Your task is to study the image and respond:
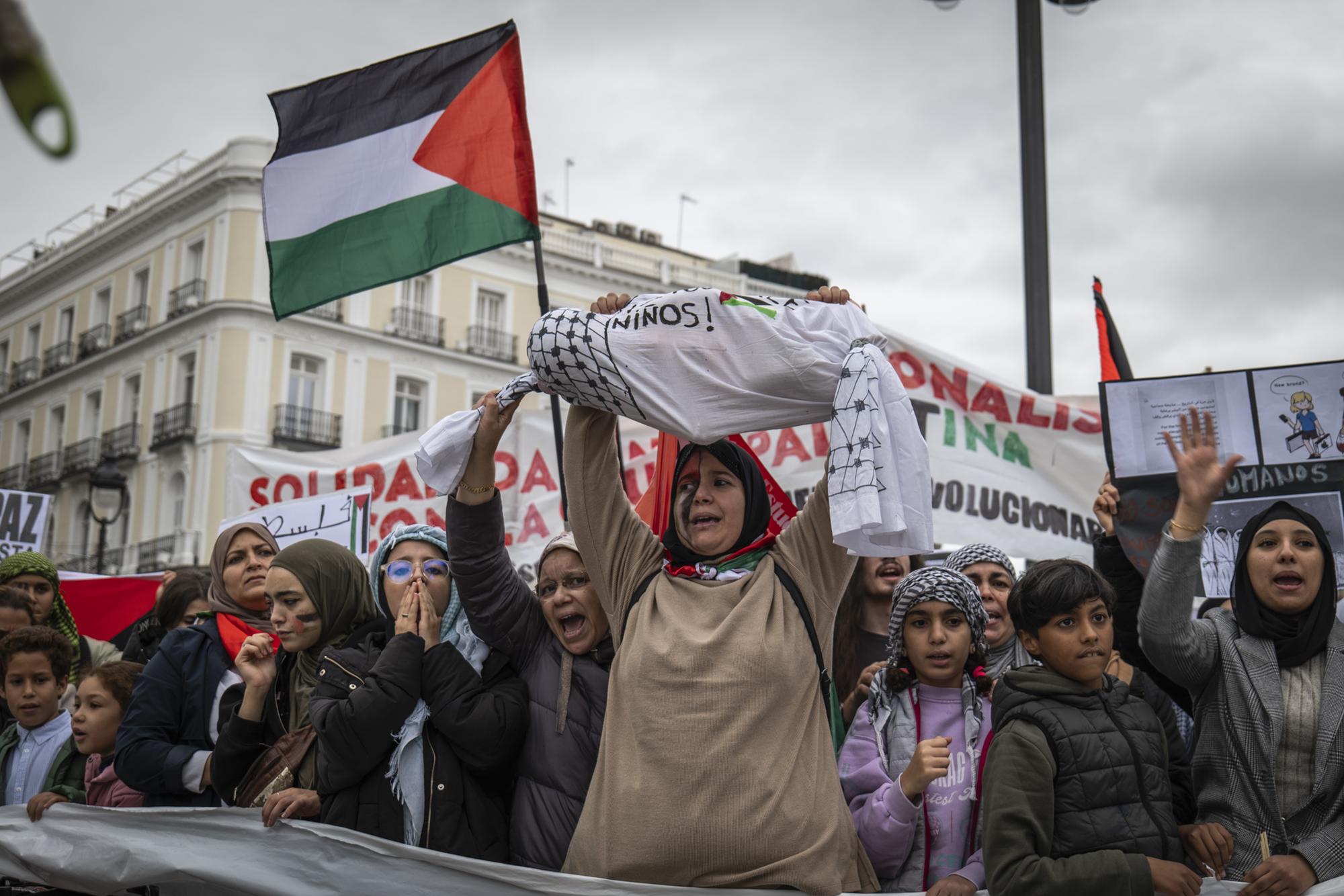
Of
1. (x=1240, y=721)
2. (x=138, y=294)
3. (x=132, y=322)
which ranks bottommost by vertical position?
(x=1240, y=721)

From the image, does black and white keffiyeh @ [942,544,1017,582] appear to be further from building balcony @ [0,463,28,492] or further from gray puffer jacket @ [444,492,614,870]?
building balcony @ [0,463,28,492]

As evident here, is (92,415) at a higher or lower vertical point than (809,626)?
higher

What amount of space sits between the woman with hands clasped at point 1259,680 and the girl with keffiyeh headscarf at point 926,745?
511 millimetres

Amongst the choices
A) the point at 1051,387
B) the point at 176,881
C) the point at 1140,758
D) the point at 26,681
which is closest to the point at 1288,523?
the point at 1140,758

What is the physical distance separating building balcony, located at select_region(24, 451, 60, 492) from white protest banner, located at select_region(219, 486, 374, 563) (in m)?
28.6

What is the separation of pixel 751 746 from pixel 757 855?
0.75ft

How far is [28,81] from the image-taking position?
883mm

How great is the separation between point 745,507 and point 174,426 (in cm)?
3420

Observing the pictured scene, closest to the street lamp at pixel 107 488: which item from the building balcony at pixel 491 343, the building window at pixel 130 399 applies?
the building window at pixel 130 399

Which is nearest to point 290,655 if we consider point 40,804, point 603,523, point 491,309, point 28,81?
point 40,804

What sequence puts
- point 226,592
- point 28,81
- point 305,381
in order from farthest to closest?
point 305,381, point 226,592, point 28,81

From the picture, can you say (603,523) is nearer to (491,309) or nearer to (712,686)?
(712,686)

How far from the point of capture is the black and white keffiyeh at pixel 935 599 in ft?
11.8

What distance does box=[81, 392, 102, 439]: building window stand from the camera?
118 ft
